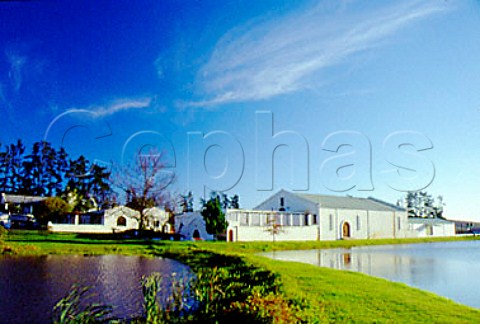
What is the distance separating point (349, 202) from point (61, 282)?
123 ft

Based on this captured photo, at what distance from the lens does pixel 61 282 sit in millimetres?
11219

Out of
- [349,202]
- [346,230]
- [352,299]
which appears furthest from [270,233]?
[352,299]

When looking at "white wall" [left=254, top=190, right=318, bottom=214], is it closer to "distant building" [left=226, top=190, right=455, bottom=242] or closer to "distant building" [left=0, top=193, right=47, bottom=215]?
"distant building" [left=226, top=190, right=455, bottom=242]

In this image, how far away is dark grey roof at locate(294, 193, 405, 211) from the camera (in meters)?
41.3

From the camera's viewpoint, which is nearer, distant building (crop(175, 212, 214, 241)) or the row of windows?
distant building (crop(175, 212, 214, 241))

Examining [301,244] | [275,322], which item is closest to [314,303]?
[275,322]

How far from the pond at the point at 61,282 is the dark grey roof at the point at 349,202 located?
86.3 ft

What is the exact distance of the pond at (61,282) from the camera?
26.6 feet

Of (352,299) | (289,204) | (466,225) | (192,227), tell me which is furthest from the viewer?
(466,225)

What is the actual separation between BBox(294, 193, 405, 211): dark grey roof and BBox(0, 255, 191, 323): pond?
1035 inches

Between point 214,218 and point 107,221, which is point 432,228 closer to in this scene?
point 214,218

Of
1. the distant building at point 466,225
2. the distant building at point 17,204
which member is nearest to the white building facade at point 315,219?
the distant building at point 17,204

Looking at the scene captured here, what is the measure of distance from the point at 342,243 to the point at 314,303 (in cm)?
2773

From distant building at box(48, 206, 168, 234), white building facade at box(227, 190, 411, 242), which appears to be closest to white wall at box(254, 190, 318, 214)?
white building facade at box(227, 190, 411, 242)
